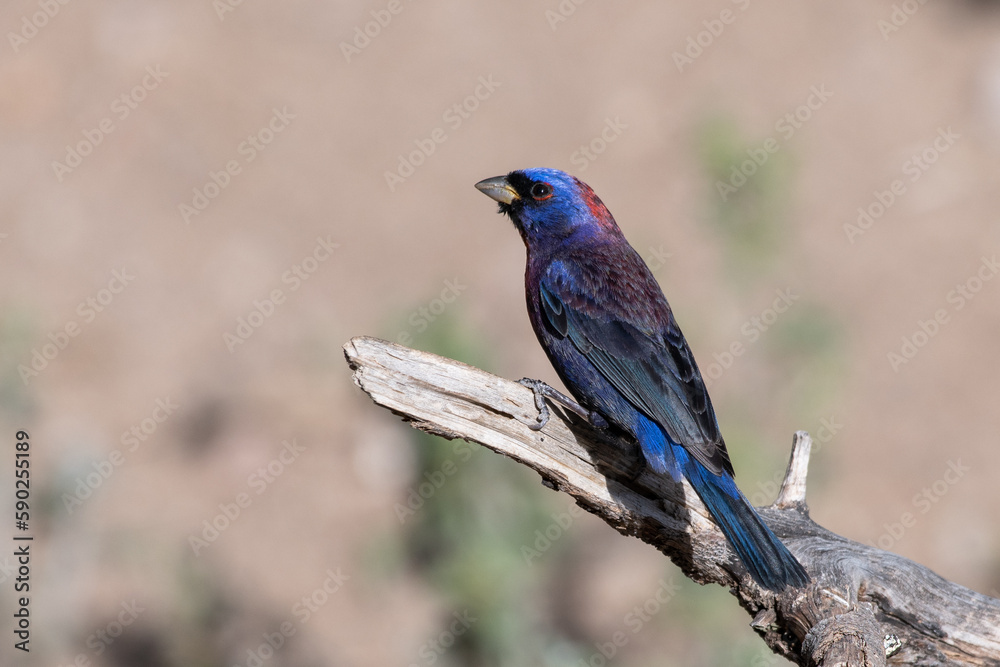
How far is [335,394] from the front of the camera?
7773mm

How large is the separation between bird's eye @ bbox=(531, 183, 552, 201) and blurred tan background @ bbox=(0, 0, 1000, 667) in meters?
0.99

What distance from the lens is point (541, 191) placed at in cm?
514

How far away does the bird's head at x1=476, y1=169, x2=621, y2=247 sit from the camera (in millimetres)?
5098

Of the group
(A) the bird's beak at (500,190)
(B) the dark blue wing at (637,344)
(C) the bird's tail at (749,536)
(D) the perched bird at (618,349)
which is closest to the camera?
(C) the bird's tail at (749,536)

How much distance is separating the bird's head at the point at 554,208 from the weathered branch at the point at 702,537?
1105mm

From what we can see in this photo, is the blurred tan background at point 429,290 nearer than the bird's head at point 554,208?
No

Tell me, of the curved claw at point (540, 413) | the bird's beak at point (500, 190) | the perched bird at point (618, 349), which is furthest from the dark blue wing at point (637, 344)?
the bird's beak at point (500, 190)

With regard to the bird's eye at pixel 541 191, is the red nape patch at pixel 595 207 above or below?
above

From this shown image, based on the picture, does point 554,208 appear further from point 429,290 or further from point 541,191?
point 429,290

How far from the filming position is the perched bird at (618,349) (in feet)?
13.4

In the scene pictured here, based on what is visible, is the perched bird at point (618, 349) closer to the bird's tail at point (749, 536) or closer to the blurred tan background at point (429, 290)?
the bird's tail at point (749, 536)


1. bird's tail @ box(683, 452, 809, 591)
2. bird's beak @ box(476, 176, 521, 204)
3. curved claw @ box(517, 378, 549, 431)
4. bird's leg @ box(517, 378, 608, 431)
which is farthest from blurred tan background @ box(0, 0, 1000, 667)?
bird's tail @ box(683, 452, 809, 591)

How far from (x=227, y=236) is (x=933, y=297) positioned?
5502mm

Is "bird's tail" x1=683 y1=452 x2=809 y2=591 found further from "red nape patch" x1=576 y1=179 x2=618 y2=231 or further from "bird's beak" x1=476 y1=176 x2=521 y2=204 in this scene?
"bird's beak" x1=476 y1=176 x2=521 y2=204
